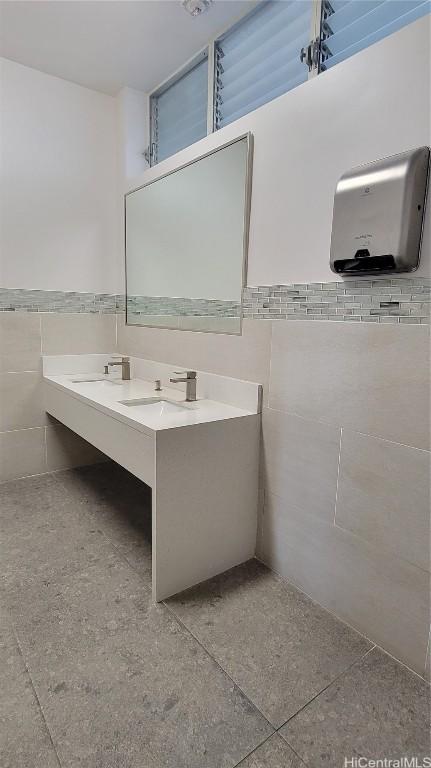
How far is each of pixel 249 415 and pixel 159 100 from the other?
7.59 feet

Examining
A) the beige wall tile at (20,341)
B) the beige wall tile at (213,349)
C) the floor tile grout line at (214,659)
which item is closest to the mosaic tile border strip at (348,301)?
the beige wall tile at (213,349)

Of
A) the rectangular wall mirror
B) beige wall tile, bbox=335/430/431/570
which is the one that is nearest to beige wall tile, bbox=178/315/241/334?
the rectangular wall mirror

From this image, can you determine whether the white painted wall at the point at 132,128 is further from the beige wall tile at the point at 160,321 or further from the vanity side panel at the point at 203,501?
the vanity side panel at the point at 203,501

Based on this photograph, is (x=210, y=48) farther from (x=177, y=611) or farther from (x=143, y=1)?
(x=177, y=611)

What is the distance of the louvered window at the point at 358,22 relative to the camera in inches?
52.6

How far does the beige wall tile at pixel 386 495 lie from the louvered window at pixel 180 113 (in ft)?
6.61

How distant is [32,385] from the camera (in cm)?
262

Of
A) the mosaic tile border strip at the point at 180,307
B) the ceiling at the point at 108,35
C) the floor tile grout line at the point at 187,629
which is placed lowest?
the floor tile grout line at the point at 187,629

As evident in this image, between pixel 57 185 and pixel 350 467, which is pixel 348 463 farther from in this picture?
pixel 57 185

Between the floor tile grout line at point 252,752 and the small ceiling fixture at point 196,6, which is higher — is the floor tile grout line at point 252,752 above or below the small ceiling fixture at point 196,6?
below

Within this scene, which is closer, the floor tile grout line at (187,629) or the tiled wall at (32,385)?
the floor tile grout line at (187,629)

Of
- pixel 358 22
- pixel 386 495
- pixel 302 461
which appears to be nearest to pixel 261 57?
pixel 358 22

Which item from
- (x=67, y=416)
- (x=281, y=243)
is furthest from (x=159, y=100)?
(x=67, y=416)

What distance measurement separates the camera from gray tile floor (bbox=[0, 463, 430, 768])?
1026 mm
